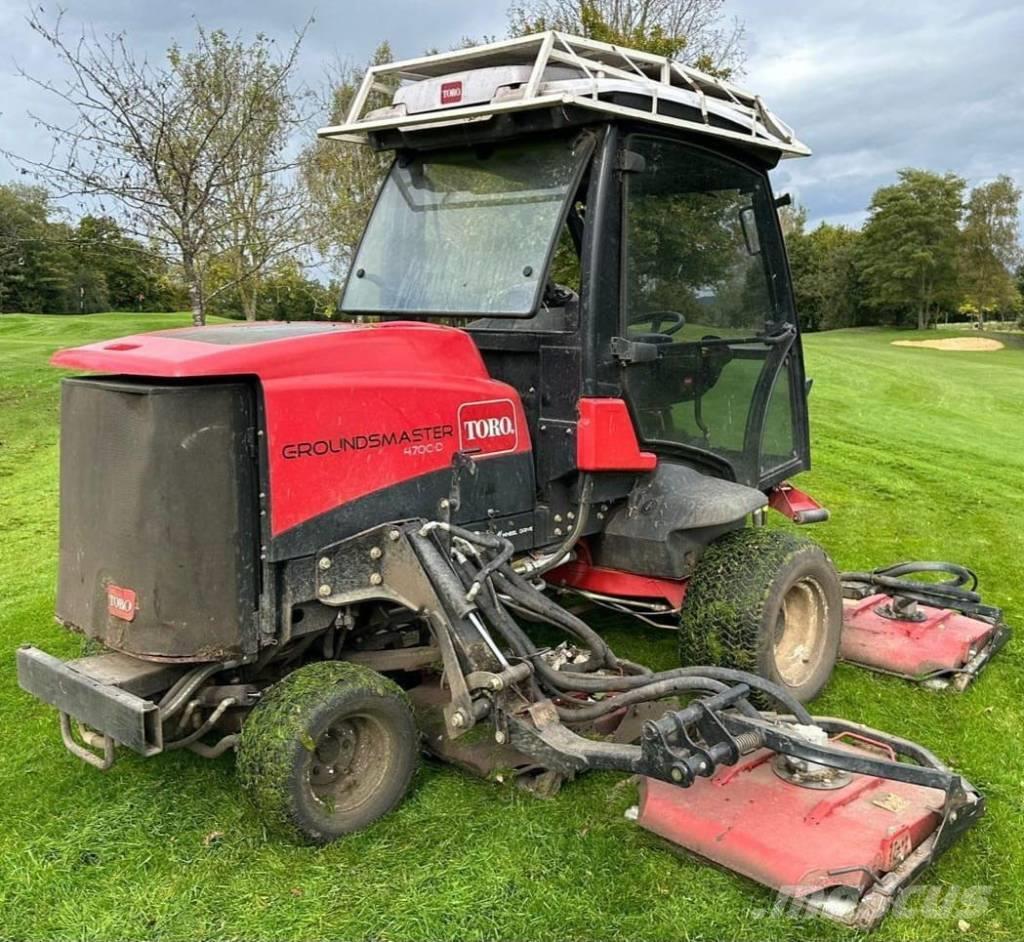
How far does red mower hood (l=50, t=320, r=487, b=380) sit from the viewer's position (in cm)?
299

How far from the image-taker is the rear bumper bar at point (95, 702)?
2990 millimetres

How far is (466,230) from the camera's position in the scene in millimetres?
4012

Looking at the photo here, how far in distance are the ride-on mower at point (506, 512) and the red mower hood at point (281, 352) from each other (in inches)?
0.6

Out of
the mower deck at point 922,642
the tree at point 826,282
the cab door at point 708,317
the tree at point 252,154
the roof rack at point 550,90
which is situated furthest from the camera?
the tree at point 826,282

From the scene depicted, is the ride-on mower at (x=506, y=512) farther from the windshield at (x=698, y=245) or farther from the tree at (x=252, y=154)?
the tree at (x=252, y=154)

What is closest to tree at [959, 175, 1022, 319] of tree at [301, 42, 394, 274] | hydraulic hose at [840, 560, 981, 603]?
tree at [301, 42, 394, 274]

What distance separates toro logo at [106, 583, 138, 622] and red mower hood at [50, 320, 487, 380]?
70cm

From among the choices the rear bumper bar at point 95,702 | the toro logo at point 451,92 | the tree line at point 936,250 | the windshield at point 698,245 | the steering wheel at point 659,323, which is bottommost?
the rear bumper bar at point 95,702

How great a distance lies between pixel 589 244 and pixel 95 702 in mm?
2385

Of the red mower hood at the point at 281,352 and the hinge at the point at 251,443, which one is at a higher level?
the red mower hood at the point at 281,352

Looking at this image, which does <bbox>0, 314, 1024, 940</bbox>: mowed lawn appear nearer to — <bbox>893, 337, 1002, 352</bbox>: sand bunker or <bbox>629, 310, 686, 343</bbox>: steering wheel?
<bbox>629, 310, 686, 343</bbox>: steering wheel

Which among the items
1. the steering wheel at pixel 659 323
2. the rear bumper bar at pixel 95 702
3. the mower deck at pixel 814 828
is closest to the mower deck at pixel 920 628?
the mower deck at pixel 814 828

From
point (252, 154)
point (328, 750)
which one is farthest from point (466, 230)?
point (252, 154)

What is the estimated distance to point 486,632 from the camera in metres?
3.39
